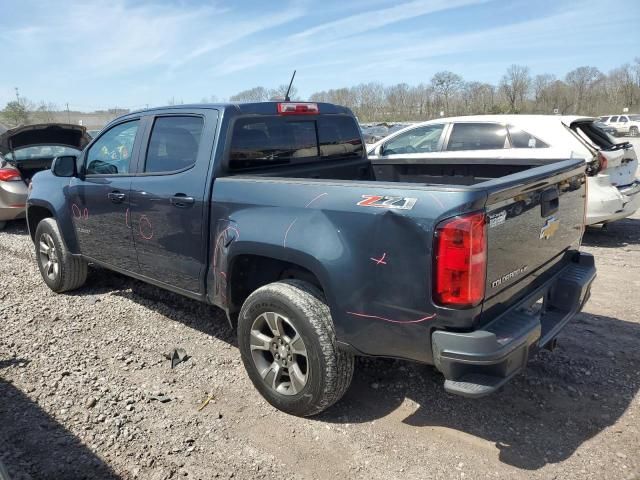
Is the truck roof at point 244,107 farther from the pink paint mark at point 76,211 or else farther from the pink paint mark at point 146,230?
the pink paint mark at point 76,211

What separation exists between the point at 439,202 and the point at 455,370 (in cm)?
79

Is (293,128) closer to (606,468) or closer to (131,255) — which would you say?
(131,255)

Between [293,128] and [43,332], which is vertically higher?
[293,128]

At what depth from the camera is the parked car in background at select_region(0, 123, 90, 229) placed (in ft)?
25.9

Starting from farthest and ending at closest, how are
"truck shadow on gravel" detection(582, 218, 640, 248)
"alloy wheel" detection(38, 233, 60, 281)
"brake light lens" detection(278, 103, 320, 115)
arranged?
"truck shadow on gravel" detection(582, 218, 640, 248)
"alloy wheel" detection(38, 233, 60, 281)
"brake light lens" detection(278, 103, 320, 115)

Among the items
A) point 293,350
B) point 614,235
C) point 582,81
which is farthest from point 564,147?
point 582,81

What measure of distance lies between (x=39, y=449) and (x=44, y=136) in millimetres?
6959

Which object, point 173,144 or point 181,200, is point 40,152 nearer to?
point 173,144

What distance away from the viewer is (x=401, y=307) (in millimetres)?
2475

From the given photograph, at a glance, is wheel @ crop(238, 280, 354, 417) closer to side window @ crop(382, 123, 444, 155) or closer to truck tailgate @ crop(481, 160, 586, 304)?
truck tailgate @ crop(481, 160, 586, 304)

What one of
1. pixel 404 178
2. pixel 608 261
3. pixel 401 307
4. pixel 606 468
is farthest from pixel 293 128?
pixel 608 261

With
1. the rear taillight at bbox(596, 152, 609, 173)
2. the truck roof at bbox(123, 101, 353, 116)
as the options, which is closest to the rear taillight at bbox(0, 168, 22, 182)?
the truck roof at bbox(123, 101, 353, 116)

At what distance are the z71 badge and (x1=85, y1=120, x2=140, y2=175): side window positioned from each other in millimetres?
2383

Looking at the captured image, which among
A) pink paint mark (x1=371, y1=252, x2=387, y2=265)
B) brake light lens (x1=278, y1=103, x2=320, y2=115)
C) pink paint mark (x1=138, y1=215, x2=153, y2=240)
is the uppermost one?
brake light lens (x1=278, y1=103, x2=320, y2=115)
